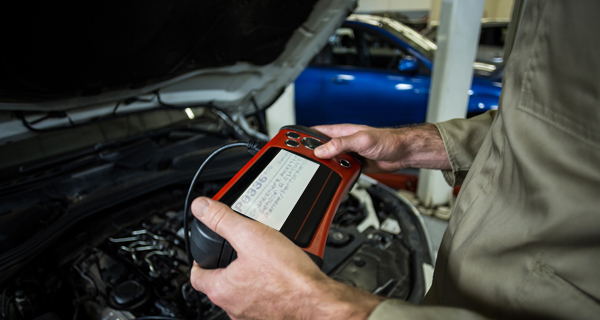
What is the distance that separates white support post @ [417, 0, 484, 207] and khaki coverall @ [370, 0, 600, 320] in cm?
154

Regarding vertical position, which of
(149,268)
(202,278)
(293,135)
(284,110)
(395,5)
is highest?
(395,5)

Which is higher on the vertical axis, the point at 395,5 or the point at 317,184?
the point at 395,5

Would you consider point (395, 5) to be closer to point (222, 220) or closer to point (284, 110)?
point (284, 110)

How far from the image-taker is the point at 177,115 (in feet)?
5.26

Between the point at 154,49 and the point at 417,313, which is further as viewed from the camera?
the point at 154,49

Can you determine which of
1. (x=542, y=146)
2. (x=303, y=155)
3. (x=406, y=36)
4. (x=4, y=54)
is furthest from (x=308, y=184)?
(x=406, y=36)

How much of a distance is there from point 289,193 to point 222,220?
0.18 meters

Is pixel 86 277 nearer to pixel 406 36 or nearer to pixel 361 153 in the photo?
pixel 361 153

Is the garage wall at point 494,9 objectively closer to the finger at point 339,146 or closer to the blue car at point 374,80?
the blue car at point 374,80

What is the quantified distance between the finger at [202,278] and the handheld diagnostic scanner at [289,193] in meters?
0.01

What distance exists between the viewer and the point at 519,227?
1.36ft

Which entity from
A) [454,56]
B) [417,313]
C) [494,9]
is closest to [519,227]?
[417,313]

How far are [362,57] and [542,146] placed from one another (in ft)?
9.63

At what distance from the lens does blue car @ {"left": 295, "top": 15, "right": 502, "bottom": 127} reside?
266cm
